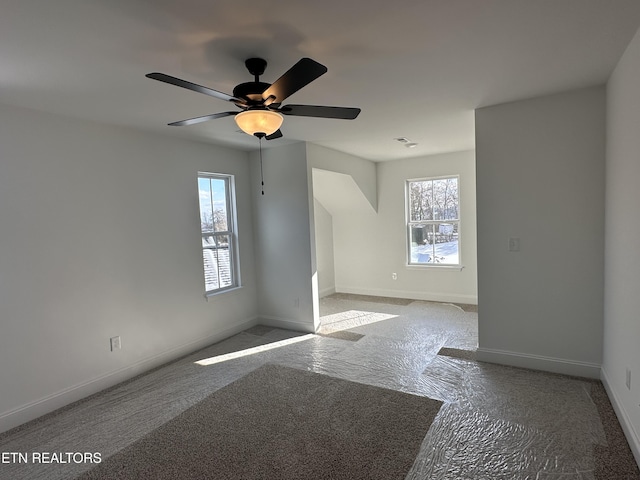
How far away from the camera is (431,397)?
9.16ft

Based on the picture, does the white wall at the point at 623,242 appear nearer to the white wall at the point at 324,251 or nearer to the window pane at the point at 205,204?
the window pane at the point at 205,204

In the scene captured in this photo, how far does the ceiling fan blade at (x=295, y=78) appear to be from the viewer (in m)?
1.54

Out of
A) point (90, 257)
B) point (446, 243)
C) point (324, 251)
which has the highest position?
point (90, 257)

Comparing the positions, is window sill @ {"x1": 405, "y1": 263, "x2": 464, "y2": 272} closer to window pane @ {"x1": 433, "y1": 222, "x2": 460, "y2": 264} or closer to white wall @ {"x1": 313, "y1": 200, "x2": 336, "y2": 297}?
window pane @ {"x1": 433, "y1": 222, "x2": 460, "y2": 264}

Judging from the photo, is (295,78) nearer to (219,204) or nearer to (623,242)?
(623,242)

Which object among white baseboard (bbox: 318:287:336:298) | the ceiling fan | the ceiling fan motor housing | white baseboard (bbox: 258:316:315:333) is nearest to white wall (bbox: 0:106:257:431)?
white baseboard (bbox: 258:316:315:333)

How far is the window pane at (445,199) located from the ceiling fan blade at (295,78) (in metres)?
4.42

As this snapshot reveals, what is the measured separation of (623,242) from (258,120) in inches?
94.3

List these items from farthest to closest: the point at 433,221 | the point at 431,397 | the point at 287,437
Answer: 1. the point at 433,221
2. the point at 431,397
3. the point at 287,437

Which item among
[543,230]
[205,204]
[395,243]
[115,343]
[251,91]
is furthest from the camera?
[395,243]

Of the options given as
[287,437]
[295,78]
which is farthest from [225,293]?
[295,78]

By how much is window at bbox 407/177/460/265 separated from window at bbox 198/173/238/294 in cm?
303

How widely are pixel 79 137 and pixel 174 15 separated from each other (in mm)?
2021

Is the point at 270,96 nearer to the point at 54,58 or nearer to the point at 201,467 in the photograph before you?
the point at 54,58
